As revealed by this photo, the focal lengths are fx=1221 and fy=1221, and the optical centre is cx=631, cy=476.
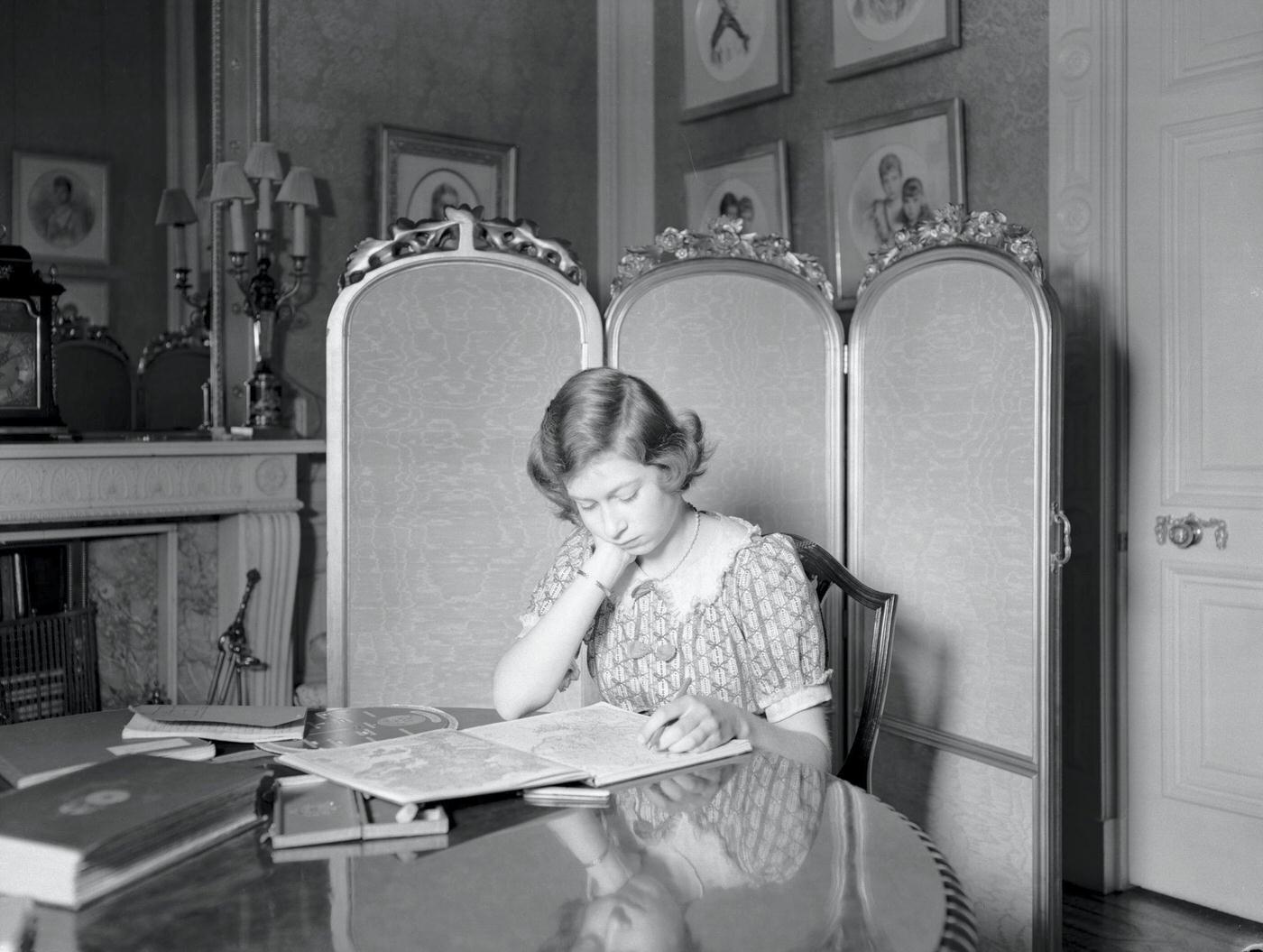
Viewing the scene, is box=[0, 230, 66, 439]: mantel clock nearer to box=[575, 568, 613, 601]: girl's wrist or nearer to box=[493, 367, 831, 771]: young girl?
box=[493, 367, 831, 771]: young girl

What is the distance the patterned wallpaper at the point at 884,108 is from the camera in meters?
3.39

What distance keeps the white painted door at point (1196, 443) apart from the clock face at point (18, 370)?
9.74 feet

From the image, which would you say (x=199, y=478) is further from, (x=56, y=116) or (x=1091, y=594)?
(x=1091, y=594)

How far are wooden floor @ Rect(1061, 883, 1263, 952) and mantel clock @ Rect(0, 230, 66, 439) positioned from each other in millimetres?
2944

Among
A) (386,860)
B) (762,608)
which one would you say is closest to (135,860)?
(386,860)

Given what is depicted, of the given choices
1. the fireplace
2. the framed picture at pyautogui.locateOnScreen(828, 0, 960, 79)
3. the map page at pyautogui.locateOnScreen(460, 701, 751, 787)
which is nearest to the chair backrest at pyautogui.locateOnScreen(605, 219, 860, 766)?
the framed picture at pyautogui.locateOnScreen(828, 0, 960, 79)

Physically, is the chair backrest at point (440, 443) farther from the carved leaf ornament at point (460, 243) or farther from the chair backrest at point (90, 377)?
the chair backrest at point (90, 377)

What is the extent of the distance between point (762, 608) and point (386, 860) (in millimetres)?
926

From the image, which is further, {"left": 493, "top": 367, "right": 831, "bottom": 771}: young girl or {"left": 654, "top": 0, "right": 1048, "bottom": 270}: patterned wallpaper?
{"left": 654, "top": 0, "right": 1048, "bottom": 270}: patterned wallpaper

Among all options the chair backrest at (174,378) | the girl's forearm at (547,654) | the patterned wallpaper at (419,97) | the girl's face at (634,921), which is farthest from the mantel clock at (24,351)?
the girl's face at (634,921)

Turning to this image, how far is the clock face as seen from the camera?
3352 millimetres

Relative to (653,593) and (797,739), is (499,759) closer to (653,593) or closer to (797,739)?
(797,739)

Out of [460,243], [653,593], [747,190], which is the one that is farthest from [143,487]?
[747,190]

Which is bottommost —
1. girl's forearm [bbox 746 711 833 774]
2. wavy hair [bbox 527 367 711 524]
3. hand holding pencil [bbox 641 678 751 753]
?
girl's forearm [bbox 746 711 833 774]
